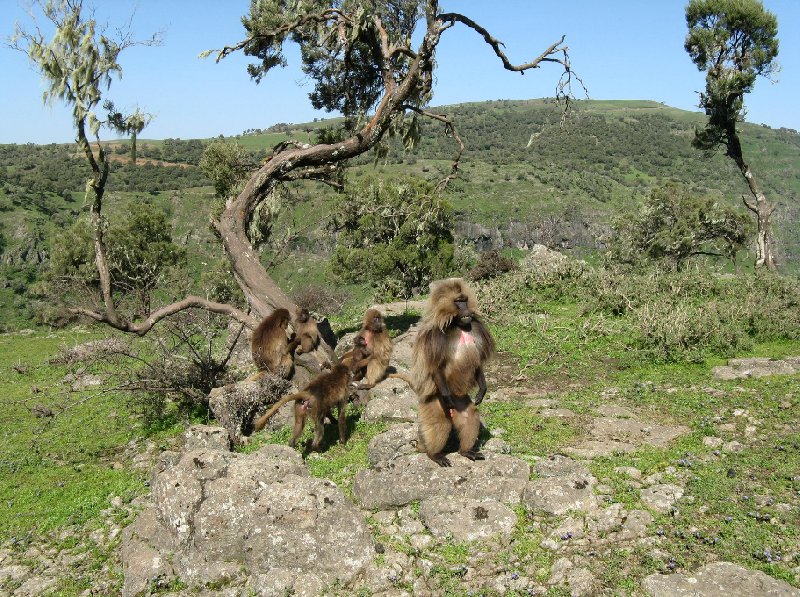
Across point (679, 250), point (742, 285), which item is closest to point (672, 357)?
point (742, 285)

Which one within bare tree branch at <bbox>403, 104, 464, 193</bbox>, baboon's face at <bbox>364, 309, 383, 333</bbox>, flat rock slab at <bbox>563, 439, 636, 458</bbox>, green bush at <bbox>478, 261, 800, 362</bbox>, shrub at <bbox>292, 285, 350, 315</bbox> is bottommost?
shrub at <bbox>292, 285, 350, 315</bbox>

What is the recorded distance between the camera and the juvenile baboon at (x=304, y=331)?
11.5 meters

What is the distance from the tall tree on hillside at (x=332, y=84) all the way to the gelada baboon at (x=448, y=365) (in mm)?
5650

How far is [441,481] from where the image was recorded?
273 inches

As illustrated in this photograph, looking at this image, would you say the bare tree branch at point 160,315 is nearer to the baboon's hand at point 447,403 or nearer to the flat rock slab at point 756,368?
the baboon's hand at point 447,403

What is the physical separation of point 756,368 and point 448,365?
23.7 ft

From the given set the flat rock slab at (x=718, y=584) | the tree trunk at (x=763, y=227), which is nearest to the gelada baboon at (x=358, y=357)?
the flat rock slab at (x=718, y=584)

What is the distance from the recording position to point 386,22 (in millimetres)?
14664

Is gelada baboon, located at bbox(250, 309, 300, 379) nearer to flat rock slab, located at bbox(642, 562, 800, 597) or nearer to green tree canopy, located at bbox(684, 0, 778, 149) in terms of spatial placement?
flat rock slab, located at bbox(642, 562, 800, 597)

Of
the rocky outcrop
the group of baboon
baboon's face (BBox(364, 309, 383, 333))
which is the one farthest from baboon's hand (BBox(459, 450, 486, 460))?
baboon's face (BBox(364, 309, 383, 333))

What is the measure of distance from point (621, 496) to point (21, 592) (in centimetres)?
676

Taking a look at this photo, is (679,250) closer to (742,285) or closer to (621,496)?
(742,285)

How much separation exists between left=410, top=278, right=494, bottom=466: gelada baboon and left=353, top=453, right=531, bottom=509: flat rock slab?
19 centimetres

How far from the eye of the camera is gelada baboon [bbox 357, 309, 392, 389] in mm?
10500
